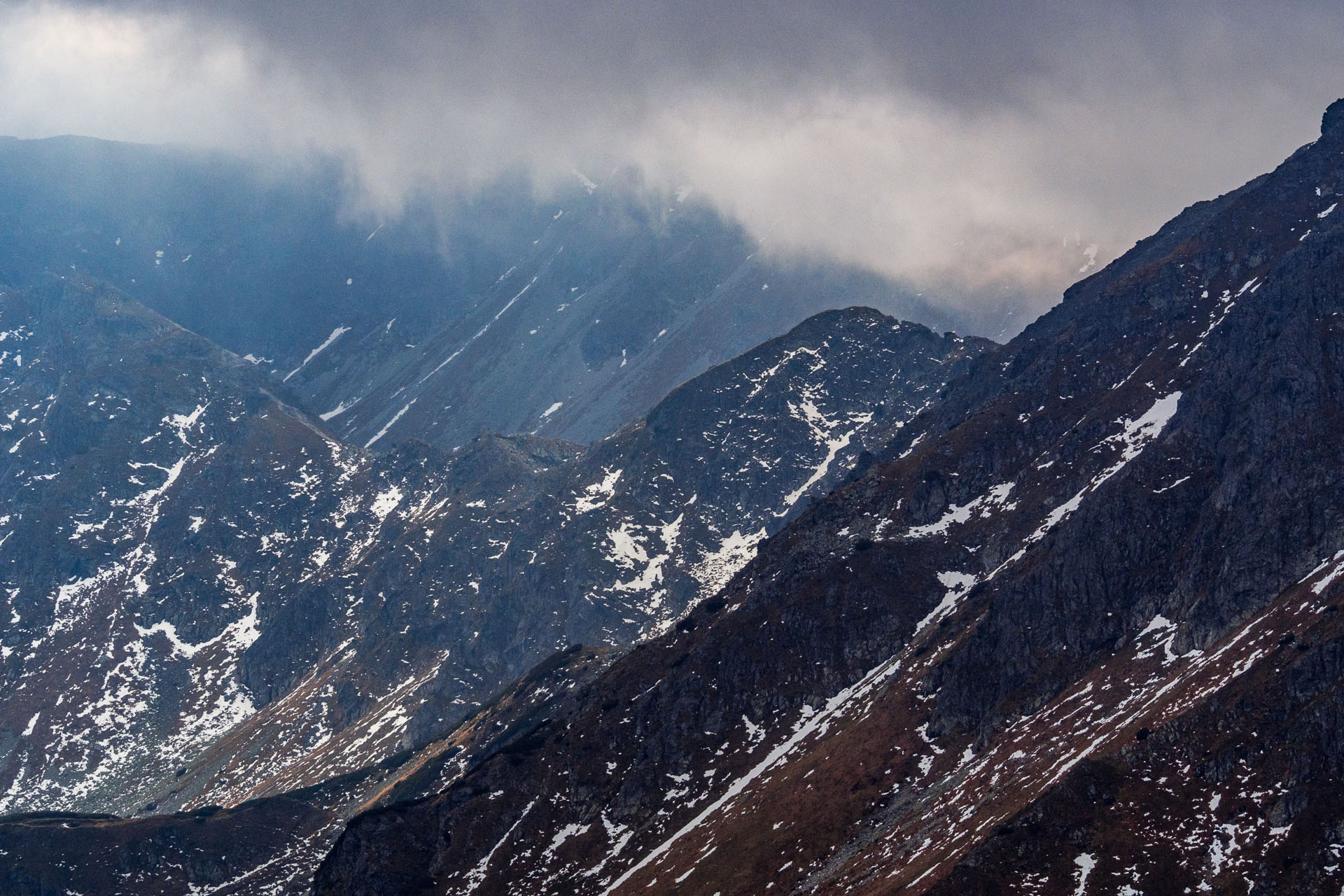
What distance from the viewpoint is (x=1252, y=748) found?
616ft

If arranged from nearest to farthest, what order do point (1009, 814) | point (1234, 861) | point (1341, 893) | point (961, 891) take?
point (1341, 893) → point (1234, 861) → point (961, 891) → point (1009, 814)

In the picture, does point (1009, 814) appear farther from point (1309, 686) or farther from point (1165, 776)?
point (1309, 686)

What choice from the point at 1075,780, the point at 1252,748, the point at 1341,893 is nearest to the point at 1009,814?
the point at 1075,780

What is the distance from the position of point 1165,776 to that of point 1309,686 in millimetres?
22667

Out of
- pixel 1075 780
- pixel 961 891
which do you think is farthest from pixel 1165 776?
pixel 961 891

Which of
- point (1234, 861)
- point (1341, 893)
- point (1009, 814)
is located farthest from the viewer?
point (1009, 814)

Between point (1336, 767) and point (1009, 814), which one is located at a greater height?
point (1009, 814)

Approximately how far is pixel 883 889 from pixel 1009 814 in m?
20.0

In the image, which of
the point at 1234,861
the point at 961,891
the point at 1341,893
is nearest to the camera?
the point at 1341,893

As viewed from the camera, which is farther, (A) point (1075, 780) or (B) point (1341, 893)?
(A) point (1075, 780)

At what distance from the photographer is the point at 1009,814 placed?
651 feet

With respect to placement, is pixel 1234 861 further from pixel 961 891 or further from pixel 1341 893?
pixel 961 891

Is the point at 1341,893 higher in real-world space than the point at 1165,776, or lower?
lower

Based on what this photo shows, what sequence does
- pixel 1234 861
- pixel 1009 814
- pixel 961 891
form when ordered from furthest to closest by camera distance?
pixel 1009 814 → pixel 961 891 → pixel 1234 861
